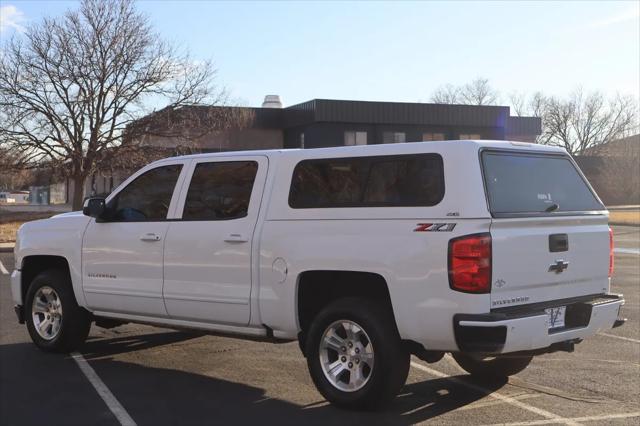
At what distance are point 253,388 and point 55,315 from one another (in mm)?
2606

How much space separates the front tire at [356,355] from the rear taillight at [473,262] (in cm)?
74

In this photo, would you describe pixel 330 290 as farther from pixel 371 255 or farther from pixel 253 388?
pixel 253 388

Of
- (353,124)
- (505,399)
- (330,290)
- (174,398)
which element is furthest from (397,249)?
(353,124)

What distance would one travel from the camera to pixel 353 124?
42.5 meters

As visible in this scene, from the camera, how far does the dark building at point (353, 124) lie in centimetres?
4166

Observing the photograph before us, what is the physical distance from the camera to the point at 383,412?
16.5 ft

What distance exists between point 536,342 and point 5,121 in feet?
103

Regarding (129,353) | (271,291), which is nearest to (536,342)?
(271,291)

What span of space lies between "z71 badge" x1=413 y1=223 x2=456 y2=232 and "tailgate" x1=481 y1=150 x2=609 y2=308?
29 cm

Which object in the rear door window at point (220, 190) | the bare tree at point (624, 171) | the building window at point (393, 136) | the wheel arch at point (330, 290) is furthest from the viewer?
the bare tree at point (624, 171)

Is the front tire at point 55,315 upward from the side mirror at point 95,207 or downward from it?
downward

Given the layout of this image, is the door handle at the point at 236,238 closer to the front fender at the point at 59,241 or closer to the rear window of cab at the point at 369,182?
the rear window of cab at the point at 369,182

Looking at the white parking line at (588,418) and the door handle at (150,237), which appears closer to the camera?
the white parking line at (588,418)

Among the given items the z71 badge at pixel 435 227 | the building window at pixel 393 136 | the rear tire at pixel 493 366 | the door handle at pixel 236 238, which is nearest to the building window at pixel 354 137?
the building window at pixel 393 136
